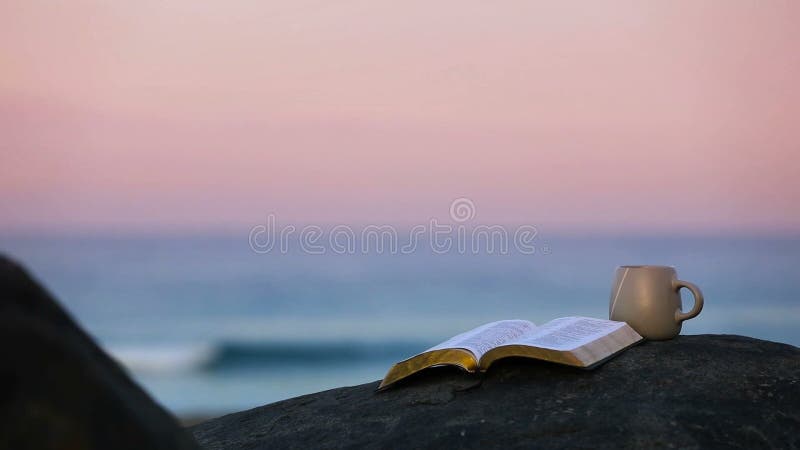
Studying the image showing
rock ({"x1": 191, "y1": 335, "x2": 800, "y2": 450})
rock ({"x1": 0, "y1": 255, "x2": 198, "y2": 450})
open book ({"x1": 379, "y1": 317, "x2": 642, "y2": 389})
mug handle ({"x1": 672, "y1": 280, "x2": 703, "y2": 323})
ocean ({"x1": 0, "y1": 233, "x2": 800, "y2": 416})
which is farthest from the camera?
ocean ({"x1": 0, "y1": 233, "x2": 800, "y2": 416})

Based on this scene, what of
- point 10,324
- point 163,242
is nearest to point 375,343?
point 163,242

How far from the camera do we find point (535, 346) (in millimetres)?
1626

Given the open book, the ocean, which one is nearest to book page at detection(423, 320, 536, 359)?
the open book

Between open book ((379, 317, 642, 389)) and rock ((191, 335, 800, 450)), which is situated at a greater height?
open book ((379, 317, 642, 389))

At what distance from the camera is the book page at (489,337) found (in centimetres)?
175

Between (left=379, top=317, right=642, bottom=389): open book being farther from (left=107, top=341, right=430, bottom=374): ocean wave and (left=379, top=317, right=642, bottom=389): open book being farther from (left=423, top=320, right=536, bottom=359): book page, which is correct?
(left=107, top=341, right=430, bottom=374): ocean wave

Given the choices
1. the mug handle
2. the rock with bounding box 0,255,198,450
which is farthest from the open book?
the rock with bounding box 0,255,198,450

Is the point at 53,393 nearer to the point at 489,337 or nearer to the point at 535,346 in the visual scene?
the point at 535,346

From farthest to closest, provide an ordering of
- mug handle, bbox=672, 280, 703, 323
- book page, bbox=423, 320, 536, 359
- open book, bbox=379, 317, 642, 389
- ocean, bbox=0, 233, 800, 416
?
ocean, bbox=0, 233, 800, 416 → mug handle, bbox=672, 280, 703, 323 → book page, bbox=423, 320, 536, 359 → open book, bbox=379, 317, 642, 389

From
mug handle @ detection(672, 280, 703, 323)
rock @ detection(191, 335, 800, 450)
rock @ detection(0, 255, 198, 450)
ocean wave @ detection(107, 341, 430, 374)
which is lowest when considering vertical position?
rock @ detection(191, 335, 800, 450)

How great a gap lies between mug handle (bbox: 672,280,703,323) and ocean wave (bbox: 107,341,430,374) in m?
7.33

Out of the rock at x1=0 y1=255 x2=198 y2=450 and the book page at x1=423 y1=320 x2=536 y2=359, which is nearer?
the rock at x1=0 y1=255 x2=198 y2=450

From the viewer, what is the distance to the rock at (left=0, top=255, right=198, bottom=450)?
0.61m

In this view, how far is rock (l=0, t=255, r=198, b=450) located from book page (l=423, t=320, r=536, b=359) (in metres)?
1.07
